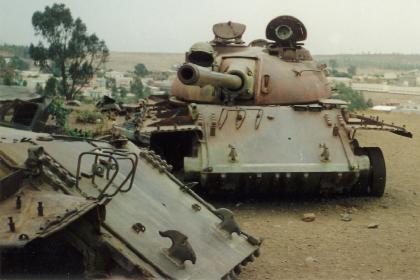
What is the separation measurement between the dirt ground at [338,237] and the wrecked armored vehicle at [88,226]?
36.9 inches

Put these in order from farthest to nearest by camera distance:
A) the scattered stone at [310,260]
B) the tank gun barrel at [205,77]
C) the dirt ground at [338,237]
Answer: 1. the tank gun barrel at [205,77]
2. the scattered stone at [310,260]
3. the dirt ground at [338,237]

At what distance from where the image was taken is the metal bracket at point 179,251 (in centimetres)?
461

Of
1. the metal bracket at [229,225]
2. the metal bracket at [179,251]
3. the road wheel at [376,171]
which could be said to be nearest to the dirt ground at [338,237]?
the road wheel at [376,171]

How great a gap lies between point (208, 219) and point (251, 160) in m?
2.75

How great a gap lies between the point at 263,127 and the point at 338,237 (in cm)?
202

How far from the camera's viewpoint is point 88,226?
4.26 meters

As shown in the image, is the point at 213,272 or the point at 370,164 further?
the point at 370,164

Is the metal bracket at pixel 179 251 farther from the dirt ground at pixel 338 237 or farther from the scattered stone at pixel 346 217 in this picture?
the scattered stone at pixel 346 217

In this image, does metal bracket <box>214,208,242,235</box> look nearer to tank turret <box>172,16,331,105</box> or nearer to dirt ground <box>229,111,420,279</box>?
dirt ground <box>229,111,420,279</box>

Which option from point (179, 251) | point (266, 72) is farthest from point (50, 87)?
point (179, 251)

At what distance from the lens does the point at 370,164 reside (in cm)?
929

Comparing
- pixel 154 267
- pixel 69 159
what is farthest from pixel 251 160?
pixel 154 267

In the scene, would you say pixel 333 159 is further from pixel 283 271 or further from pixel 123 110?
pixel 123 110

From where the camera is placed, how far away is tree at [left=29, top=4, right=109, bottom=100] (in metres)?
28.2
